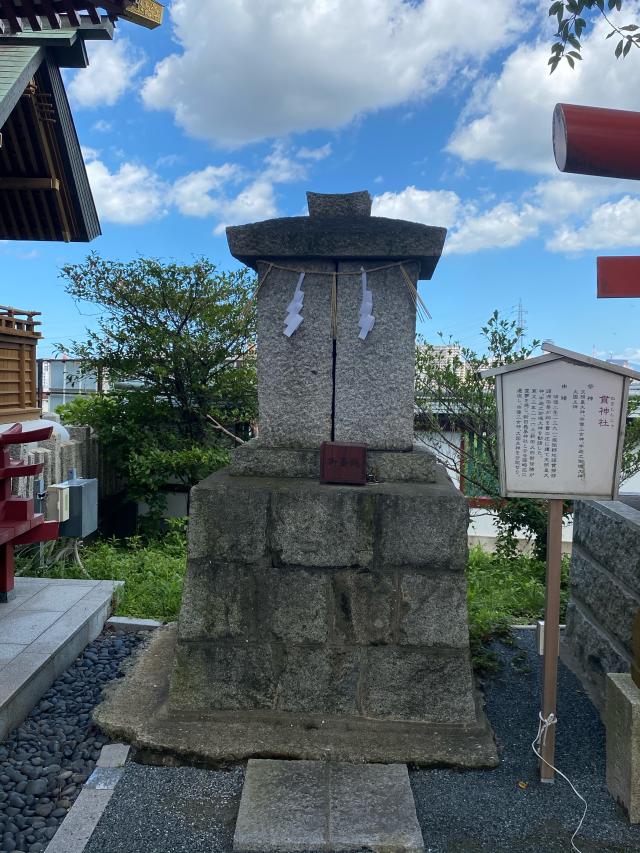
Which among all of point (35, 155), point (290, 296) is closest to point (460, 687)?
point (290, 296)

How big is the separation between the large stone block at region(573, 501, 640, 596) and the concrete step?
3.44 metres

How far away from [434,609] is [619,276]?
5.92ft

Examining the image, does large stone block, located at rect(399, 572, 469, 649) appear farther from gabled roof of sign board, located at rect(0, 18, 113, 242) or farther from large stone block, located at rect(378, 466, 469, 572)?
gabled roof of sign board, located at rect(0, 18, 113, 242)

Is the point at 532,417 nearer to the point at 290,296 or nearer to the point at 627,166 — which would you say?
the point at 627,166

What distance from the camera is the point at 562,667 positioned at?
14.4ft

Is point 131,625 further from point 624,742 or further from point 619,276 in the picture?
point 619,276

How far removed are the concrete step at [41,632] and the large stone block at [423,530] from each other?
2204 millimetres

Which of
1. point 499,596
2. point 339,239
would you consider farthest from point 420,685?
point 499,596

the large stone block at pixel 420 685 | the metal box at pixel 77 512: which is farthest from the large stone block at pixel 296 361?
the metal box at pixel 77 512

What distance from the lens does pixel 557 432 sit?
2992mm

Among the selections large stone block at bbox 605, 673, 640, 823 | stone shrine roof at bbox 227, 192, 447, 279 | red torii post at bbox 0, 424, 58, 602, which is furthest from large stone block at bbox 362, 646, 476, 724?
red torii post at bbox 0, 424, 58, 602

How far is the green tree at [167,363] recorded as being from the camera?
965cm

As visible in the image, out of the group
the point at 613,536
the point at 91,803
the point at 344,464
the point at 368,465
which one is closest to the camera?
the point at 91,803

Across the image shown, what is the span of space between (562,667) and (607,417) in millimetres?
2194
